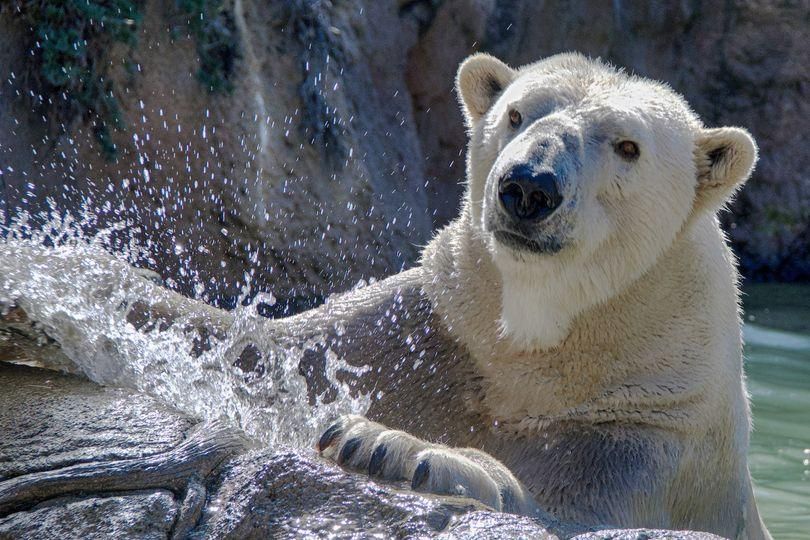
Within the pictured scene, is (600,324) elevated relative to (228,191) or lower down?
lower down

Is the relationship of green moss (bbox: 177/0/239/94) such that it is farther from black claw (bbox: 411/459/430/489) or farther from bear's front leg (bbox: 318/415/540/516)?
black claw (bbox: 411/459/430/489)

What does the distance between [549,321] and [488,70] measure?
908 millimetres

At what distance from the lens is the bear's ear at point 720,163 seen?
10.6 ft

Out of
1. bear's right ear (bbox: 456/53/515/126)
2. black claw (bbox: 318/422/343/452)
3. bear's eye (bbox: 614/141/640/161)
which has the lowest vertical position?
black claw (bbox: 318/422/343/452)

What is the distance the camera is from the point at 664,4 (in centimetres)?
1055

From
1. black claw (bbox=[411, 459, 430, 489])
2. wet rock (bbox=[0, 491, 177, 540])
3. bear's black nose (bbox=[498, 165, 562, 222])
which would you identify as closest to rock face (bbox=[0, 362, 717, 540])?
wet rock (bbox=[0, 491, 177, 540])

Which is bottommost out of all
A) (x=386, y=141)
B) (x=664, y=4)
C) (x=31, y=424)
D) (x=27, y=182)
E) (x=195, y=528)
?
(x=195, y=528)

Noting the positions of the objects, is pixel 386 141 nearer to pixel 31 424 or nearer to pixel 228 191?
pixel 228 191

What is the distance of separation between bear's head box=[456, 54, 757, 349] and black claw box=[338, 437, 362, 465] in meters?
0.96

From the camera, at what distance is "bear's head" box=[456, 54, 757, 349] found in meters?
2.95

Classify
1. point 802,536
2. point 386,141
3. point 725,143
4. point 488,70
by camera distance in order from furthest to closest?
point 386,141 < point 802,536 < point 488,70 < point 725,143

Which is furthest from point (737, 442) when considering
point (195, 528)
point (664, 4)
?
point (664, 4)

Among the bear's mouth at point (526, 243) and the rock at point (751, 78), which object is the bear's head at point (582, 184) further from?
the rock at point (751, 78)

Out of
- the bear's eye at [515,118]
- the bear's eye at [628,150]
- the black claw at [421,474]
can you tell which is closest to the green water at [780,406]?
the bear's eye at [628,150]
